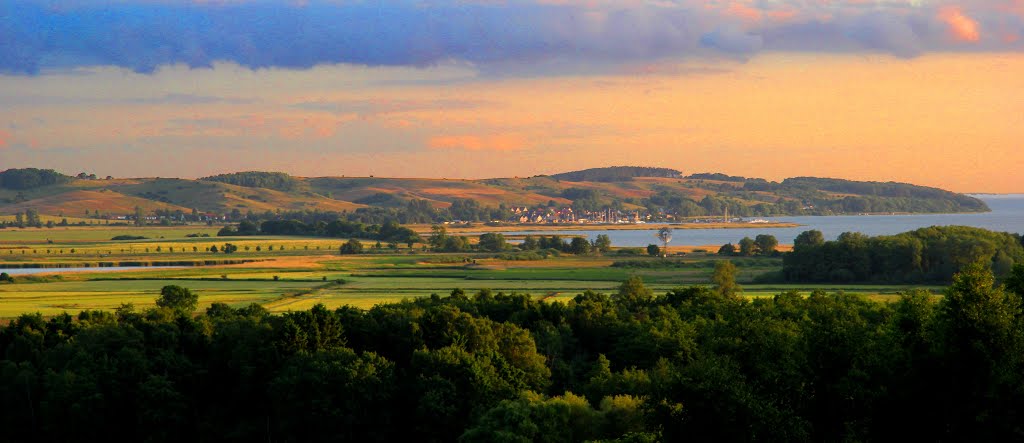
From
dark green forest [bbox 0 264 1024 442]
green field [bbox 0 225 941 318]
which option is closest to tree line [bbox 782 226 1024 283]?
green field [bbox 0 225 941 318]

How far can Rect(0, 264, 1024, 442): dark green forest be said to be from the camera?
34.5 metres

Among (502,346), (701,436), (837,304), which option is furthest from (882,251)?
(701,436)

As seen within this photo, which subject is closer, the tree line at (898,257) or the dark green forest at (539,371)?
the dark green forest at (539,371)

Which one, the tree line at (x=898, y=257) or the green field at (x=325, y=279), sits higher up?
the tree line at (x=898, y=257)

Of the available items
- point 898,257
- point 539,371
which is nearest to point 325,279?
point 898,257

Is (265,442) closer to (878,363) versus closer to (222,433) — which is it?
Answer: (222,433)

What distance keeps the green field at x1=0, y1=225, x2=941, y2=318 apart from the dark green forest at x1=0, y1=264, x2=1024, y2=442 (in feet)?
60.7

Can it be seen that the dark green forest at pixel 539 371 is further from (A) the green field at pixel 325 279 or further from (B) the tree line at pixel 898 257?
A: (B) the tree line at pixel 898 257

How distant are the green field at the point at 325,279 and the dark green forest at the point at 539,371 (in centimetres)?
1851

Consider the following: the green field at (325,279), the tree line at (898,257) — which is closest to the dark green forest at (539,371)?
the green field at (325,279)

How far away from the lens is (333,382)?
51031 mm

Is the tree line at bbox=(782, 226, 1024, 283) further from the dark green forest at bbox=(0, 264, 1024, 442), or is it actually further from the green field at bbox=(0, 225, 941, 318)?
the dark green forest at bbox=(0, 264, 1024, 442)

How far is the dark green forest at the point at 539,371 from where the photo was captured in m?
34.5

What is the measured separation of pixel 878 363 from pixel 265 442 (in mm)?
27381
